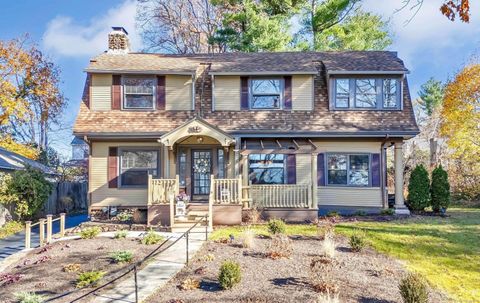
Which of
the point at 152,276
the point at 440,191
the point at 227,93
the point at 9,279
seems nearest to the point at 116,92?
the point at 227,93

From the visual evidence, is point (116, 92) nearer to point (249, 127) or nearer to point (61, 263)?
point (249, 127)

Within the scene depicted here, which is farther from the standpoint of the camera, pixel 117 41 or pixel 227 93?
pixel 117 41

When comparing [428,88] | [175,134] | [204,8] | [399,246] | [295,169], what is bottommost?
[399,246]

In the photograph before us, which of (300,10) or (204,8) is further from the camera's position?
(204,8)

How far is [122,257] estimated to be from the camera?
8125 millimetres

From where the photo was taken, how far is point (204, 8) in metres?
28.8

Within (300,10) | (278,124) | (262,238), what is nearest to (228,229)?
(262,238)

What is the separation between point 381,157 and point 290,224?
5097 millimetres

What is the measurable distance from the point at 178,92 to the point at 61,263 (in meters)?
8.61

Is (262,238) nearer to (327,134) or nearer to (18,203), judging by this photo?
(327,134)

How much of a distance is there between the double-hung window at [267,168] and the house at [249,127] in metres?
0.04

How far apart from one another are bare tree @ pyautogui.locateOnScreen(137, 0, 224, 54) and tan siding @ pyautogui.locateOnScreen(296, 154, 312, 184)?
16.5 metres

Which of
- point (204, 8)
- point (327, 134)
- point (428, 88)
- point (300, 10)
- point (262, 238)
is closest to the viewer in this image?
point (262, 238)

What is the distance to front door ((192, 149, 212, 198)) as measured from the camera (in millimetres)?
14742
